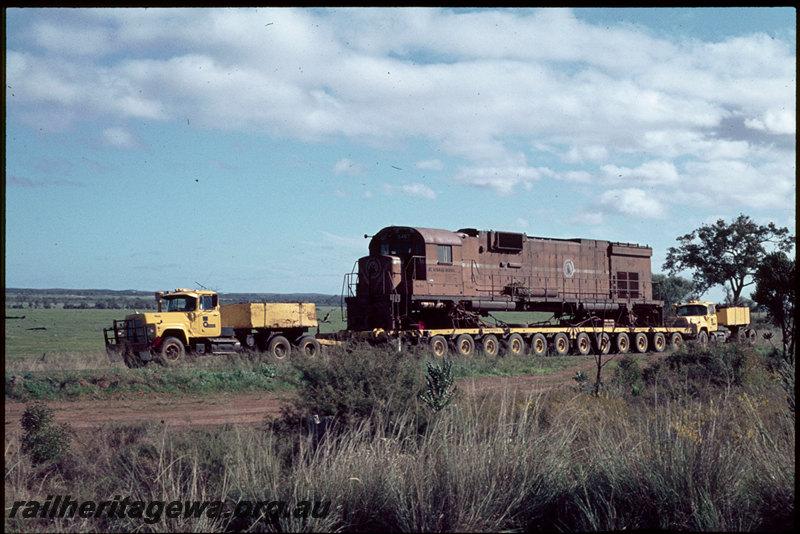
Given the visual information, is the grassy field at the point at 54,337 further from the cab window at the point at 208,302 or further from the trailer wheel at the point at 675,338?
the trailer wheel at the point at 675,338

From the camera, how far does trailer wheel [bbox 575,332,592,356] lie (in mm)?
32781

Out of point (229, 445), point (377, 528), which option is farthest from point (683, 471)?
point (229, 445)

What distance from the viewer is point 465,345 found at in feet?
92.4

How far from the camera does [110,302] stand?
5556 inches

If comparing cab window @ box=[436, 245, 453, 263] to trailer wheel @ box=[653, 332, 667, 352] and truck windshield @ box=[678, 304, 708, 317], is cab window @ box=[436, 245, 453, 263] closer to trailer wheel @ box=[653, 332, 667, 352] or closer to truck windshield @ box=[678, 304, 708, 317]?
trailer wheel @ box=[653, 332, 667, 352]

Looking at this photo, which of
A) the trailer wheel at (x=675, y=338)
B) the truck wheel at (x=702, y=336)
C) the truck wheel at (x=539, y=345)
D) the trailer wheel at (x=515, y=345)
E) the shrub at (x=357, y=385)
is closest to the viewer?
the shrub at (x=357, y=385)

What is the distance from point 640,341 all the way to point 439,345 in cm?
1382

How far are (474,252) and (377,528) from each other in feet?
75.9

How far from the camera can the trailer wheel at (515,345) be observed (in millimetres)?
29483

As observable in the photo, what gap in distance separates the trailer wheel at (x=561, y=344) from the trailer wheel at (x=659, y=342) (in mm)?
6817

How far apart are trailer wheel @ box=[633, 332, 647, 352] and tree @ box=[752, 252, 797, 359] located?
24.1 metres

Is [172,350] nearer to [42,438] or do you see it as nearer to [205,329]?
[205,329]

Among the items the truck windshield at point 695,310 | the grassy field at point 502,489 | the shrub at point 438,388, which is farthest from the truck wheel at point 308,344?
the truck windshield at point 695,310

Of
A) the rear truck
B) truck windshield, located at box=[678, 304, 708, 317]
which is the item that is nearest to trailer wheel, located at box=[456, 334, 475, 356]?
the rear truck
